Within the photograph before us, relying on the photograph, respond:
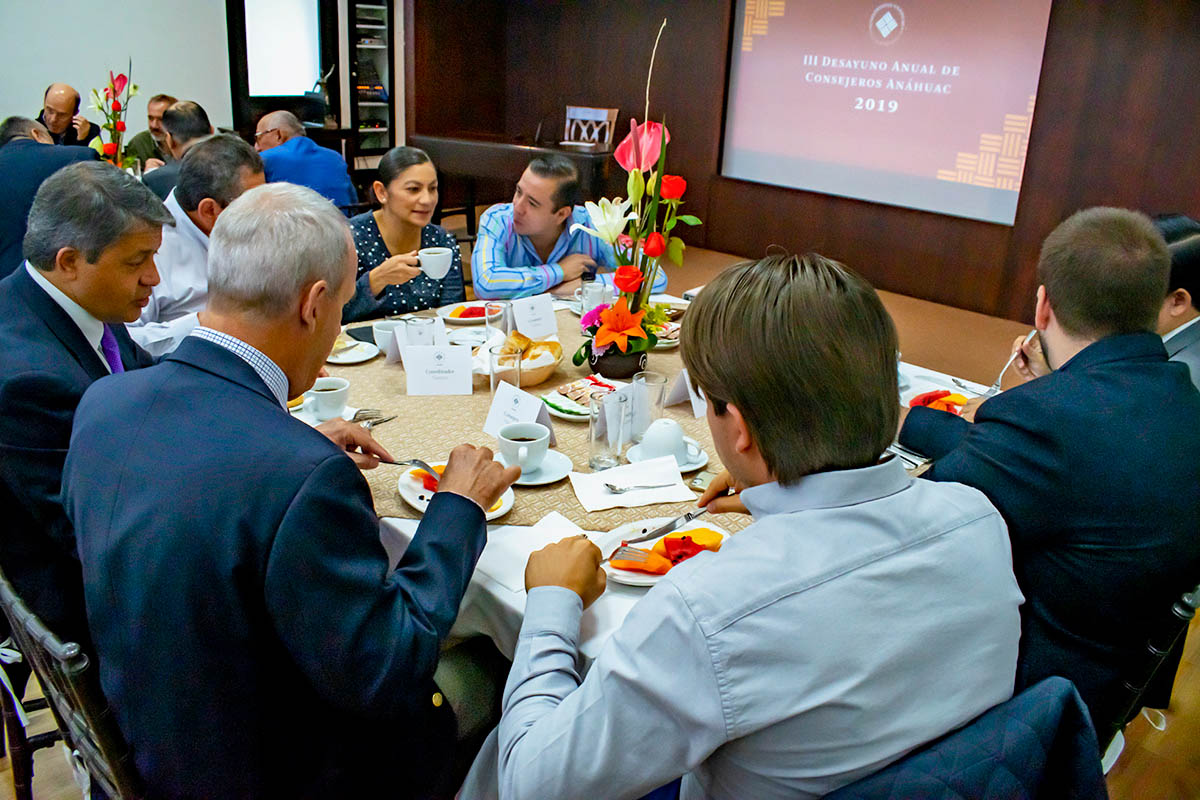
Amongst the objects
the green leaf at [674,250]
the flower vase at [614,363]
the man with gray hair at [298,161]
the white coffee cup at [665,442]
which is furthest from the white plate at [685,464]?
the man with gray hair at [298,161]

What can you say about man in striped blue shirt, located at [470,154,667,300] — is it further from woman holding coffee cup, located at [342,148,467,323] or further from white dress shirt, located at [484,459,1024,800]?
white dress shirt, located at [484,459,1024,800]

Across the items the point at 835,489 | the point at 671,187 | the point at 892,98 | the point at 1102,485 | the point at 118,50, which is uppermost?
the point at 118,50

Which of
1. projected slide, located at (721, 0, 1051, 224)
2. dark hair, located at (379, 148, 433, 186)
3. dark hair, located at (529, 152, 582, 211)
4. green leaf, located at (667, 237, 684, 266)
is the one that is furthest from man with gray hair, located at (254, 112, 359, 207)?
green leaf, located at (667, 237, 684, 266)

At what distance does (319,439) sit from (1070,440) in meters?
1.10

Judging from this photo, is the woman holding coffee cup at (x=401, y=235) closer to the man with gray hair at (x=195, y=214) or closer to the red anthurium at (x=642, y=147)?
the man with gray hair at (x=195, y=214)

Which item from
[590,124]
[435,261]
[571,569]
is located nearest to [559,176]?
[435,261]

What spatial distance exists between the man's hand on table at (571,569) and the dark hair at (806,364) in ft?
1.29

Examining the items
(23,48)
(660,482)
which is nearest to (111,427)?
(660,482)

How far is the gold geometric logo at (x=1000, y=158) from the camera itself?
5.52m

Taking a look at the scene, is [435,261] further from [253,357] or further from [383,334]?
[253,357]

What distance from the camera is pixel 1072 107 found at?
524 centimetres

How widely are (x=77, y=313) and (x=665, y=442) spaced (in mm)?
1206

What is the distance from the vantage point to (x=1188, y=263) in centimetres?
221

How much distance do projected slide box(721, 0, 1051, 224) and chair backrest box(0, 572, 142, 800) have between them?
584cm
